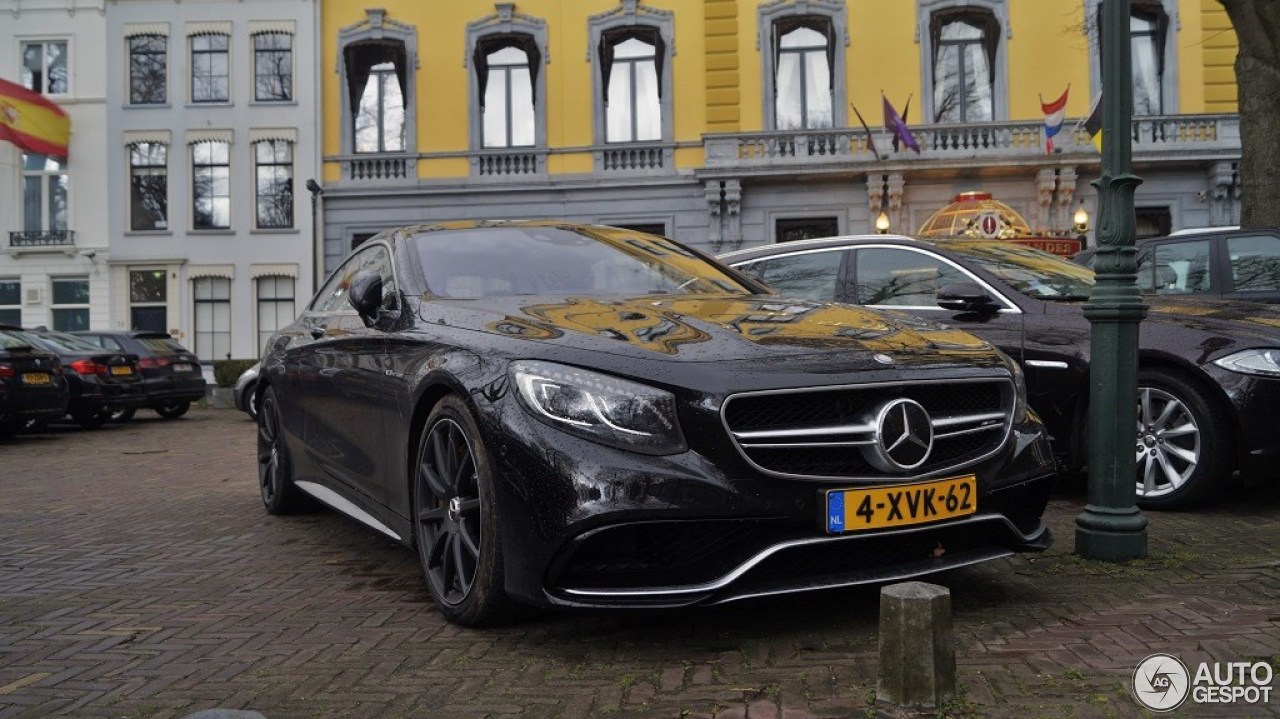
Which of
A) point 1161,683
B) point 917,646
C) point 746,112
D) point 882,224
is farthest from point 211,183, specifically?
point 1161,683

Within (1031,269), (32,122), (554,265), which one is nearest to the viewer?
(554,265)

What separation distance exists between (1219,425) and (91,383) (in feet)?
47.7

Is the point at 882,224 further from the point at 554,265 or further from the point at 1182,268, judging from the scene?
the point at 554,265

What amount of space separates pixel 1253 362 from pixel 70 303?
27.3 meters

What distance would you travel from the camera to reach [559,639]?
11.6ft

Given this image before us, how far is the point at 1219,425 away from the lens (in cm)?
556

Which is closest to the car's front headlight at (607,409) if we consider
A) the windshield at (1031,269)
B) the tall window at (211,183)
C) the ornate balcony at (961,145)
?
the windshield at (1031,269)

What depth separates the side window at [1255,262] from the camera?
24.8 ft

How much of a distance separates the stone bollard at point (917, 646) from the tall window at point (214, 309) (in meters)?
25.1

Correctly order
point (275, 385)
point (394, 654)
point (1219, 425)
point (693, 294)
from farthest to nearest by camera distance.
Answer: point (275, 385) < point (1219, 425) < point (693, 294) < point (394, 654)

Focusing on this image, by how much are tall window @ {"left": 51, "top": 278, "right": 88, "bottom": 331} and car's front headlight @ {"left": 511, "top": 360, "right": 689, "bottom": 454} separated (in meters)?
26.8

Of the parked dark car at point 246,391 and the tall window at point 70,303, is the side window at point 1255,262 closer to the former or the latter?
the parked dark car at point 246,391

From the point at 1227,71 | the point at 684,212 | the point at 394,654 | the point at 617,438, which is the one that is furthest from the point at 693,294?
the point at 1227,71

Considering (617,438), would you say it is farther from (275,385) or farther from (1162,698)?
(275,385)
